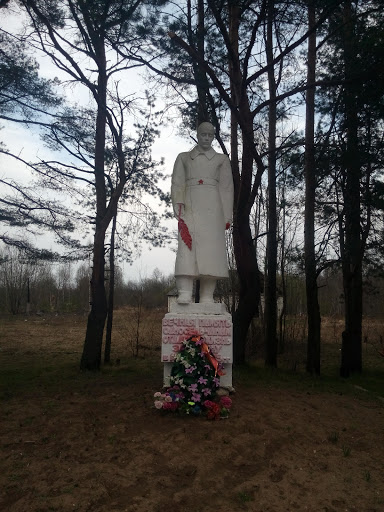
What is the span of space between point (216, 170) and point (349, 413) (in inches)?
123

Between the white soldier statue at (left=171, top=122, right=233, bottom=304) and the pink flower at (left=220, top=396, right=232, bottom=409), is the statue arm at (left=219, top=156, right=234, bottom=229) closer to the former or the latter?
the white soldier statue at (left=171, top=122, right=233, bottom=304)

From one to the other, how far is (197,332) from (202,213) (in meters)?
1.38

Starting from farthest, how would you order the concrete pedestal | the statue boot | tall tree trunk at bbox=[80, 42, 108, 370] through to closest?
tall tree trunk at bbox=[80, 42, 108, 370], the statue boot, the concrete pedestal

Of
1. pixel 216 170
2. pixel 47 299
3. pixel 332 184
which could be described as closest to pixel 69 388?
pixel 216 170

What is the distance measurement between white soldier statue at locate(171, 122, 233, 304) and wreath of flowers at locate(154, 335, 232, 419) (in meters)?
0.68

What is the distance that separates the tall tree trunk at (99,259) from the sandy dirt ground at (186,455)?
7.36 feet

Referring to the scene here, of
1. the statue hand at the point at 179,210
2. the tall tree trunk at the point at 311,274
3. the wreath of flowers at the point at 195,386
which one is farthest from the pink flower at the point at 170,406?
the tall tree trunk at the point at 311,274

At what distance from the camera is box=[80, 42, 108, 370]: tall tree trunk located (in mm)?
7062

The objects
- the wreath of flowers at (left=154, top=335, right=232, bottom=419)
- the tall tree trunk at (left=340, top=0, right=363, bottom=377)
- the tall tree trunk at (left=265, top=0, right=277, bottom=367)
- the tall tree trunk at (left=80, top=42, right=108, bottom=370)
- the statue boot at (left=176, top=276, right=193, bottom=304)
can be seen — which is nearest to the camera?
the wreath of flowers at (left=154, top=335, right=232, bottom=419)

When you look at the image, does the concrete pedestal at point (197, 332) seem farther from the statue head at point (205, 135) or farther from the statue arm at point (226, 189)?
the statue head at point (205, 135)

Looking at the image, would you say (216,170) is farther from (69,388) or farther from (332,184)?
(332,184)

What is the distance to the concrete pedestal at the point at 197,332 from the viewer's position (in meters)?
4.21

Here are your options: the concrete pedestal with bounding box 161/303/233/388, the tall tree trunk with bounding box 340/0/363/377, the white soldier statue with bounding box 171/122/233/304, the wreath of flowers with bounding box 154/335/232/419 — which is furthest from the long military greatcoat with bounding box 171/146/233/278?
the tall tree trunk with bounding box 340/0/363/377

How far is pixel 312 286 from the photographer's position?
7.75 m
